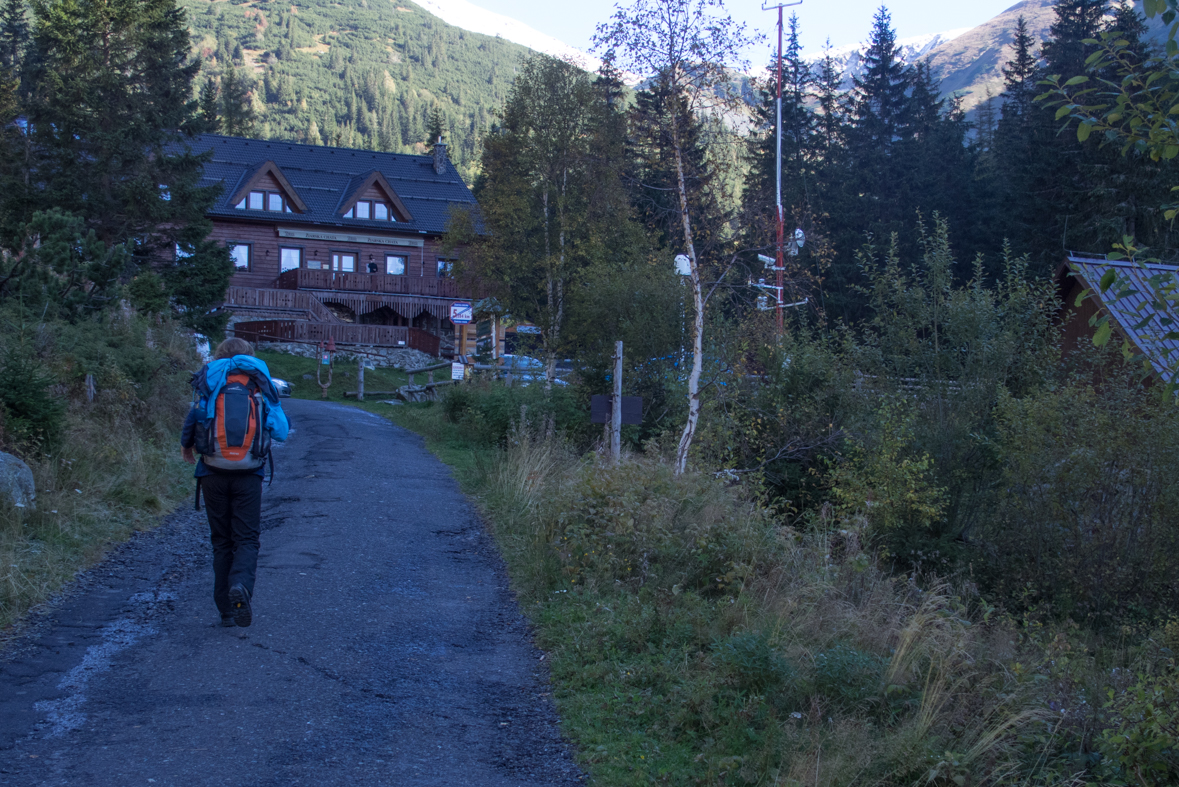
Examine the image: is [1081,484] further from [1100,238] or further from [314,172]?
[314,172]

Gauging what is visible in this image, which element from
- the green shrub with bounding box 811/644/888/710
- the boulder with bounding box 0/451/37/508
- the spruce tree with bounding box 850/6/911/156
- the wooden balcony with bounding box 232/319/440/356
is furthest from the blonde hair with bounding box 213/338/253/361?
the spruce tree with bounding box 850/6/911/156

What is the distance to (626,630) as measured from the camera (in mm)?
6016

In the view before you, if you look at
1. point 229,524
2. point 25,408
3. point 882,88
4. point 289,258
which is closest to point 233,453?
point 229,524

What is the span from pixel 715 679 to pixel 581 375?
47.9 ft

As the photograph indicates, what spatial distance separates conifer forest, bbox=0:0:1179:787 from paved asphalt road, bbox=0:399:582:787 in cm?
49

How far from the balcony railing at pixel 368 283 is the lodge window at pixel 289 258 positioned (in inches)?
53.9

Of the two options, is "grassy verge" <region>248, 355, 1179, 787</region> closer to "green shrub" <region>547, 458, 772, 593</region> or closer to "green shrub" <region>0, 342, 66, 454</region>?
"green shrub" <region>547, 458, 772, 593</region>

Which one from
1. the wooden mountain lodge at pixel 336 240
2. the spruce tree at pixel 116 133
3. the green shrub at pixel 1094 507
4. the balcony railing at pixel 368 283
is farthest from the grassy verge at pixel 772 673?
the balcony railing at pixel 368 283

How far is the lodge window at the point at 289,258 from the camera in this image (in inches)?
1801

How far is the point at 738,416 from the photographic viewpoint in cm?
1556

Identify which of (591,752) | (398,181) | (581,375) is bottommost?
(591,752)

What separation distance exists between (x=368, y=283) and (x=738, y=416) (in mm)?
32505

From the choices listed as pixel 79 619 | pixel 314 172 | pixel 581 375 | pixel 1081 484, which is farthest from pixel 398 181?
pixel 79 619

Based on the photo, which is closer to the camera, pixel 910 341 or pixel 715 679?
pixel 715 679
